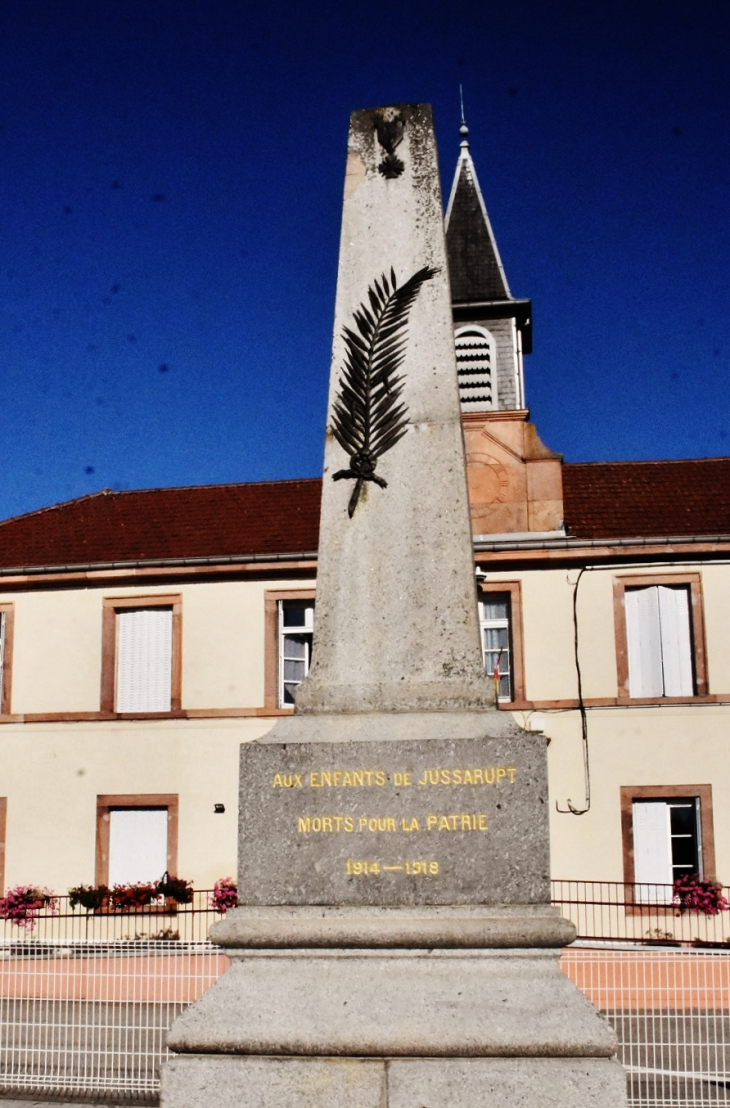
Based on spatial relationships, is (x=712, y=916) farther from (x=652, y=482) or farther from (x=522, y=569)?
(x=652, y=482)

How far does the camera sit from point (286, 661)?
1780 centimetres

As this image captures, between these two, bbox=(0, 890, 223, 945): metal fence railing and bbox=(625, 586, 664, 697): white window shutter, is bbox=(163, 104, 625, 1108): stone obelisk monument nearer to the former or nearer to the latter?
bbox=(625, 586, 664, 697): white window shutter

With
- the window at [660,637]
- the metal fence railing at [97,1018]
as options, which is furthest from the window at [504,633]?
the metal fence railing at [97,1018]

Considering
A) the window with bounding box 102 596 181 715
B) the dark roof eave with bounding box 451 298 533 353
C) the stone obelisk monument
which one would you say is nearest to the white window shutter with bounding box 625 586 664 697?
the dark roof eave with bounding box 451 298 533 353

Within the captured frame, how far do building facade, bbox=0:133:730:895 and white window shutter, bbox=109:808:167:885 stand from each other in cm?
3

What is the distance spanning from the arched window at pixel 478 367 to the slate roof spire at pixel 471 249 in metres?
0.78

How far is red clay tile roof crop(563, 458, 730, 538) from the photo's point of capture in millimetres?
17531

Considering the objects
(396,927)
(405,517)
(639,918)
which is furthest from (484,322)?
(396,927)

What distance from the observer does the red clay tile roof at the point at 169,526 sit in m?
18.9

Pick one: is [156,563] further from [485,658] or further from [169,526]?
[485,658]

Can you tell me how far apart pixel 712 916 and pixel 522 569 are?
18.1ft

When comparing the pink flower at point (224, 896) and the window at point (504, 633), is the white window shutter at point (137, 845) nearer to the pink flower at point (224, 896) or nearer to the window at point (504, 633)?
the pink flower at point (224, 896)

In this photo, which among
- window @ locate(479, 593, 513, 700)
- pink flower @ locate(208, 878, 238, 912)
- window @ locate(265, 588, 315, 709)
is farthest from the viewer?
window @ locate(265, 588, 315, 709)

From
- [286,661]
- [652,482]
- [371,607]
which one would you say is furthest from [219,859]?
[371,607]
